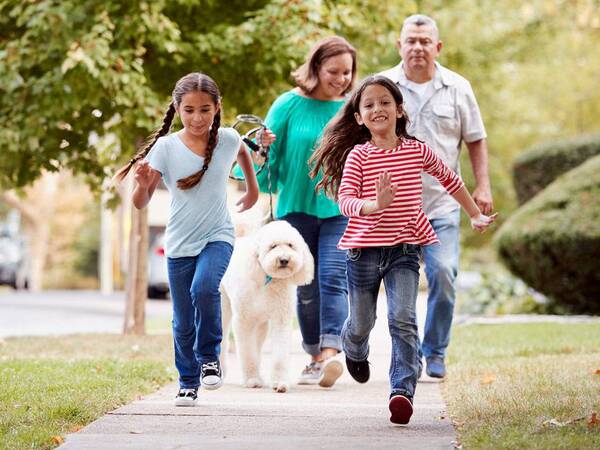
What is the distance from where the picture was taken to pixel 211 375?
241 inches

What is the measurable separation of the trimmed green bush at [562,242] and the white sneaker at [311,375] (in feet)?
21.4

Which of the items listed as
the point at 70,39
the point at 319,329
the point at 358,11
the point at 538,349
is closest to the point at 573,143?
the point at 358,11

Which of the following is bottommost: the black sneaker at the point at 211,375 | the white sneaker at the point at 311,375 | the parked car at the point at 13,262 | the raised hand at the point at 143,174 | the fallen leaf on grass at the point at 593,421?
the parked car at the point at 13,262

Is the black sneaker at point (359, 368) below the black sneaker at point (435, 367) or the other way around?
→ the other way around

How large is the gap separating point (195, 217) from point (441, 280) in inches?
78.0

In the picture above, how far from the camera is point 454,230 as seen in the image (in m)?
7.57

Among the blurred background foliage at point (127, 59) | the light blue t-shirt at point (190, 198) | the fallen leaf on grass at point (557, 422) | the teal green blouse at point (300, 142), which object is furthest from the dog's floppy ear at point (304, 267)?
the blurred background foliage at point (127, 59)

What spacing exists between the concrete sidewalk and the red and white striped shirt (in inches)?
34.4

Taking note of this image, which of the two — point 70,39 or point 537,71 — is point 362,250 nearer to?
point 70,39

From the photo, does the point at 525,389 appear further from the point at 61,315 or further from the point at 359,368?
the point at 61,315

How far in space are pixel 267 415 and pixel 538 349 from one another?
4.15 metres

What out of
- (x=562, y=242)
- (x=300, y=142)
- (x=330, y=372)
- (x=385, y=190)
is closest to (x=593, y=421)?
(x=385, y=190)

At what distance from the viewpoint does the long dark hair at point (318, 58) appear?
7336 mm

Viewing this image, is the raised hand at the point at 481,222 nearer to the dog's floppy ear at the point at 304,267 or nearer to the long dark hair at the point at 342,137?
the long dark hair at the point at 342,137
